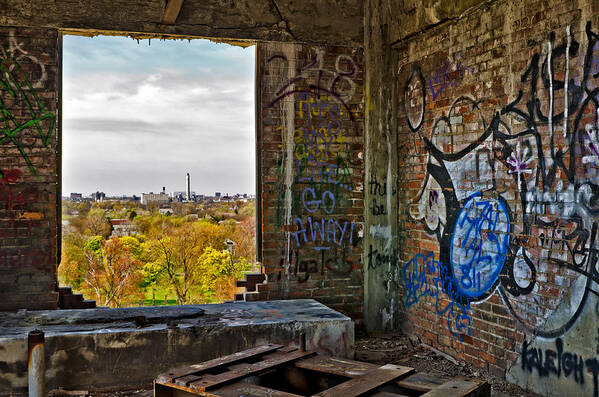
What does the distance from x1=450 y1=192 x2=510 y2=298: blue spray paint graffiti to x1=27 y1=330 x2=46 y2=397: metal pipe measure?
3.61m

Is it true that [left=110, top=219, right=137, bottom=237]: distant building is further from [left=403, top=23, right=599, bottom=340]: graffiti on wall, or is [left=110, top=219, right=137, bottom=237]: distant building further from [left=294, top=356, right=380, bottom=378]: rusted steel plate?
[left=294, top=356, right=380, bottom=378]: rusted steel plate

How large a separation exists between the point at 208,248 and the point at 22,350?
2142 cm

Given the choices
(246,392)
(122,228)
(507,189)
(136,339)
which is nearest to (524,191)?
(507,189)

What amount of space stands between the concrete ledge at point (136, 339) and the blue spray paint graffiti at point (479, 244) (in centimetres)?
119

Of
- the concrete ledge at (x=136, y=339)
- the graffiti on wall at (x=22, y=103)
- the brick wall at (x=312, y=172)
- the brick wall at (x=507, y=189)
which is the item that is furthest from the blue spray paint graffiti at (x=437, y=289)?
the graffiti on wall at (x=22, y=103)

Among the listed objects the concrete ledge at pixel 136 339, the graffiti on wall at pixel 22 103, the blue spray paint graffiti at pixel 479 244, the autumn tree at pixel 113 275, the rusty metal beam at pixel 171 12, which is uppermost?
the rusty metal beam at pixel 171 12

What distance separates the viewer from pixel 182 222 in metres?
25.2

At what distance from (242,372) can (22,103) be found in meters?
Answer: 4.17

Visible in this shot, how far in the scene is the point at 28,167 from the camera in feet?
17.5

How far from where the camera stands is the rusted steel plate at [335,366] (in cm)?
245

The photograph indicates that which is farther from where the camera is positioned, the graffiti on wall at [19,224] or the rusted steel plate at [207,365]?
the graffiti on wall at [19,224]

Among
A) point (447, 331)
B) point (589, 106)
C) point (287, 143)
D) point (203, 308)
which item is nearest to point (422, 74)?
point (287, 143)

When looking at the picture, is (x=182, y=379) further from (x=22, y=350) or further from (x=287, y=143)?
(x=287, y=143)

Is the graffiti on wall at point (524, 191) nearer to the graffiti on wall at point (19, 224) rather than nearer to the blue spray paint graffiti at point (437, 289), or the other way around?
the blue spray paint graffiti at point (437, 289)
